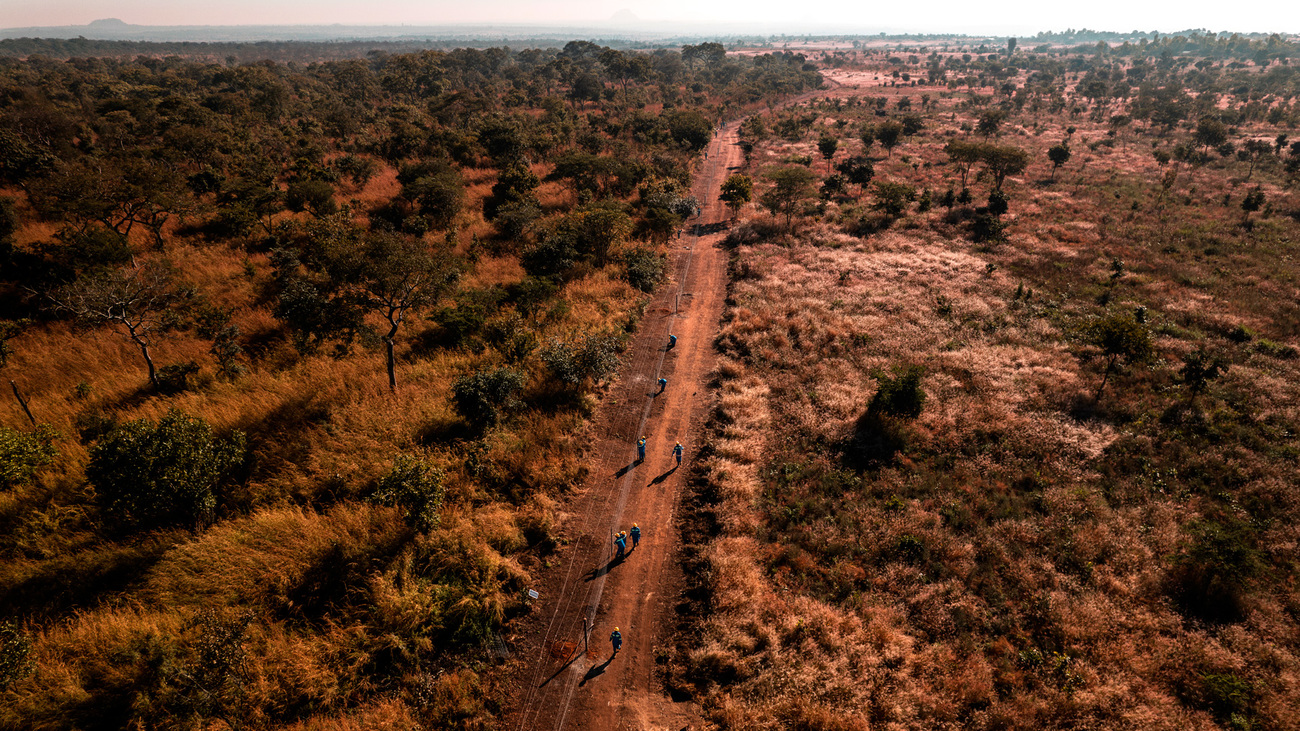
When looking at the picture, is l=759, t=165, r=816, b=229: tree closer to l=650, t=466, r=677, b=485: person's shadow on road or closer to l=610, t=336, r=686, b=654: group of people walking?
l=610, t=336, r=686, b=654: group of people walking

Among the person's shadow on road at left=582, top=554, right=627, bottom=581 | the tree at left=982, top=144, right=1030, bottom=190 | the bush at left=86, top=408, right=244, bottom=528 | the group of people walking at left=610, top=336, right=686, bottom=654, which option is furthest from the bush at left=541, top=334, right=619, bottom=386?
the tree at left=982, top=144, right=1030, bottom=190

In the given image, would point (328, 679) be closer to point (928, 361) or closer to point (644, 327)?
point (644, 327)

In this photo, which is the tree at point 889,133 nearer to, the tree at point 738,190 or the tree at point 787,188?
the tree at point 787,188

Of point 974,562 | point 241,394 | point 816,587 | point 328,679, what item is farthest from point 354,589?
point 974,562

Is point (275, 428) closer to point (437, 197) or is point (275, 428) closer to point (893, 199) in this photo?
point (437, 197)

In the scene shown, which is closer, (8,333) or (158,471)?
(158,471)

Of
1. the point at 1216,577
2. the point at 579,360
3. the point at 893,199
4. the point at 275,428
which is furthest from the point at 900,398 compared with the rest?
the point at 893,199
